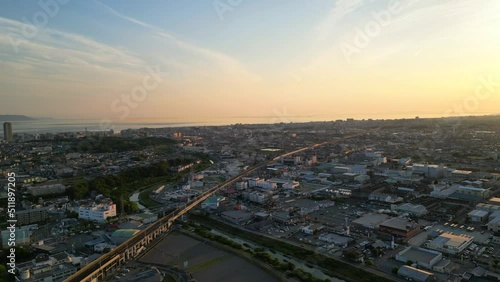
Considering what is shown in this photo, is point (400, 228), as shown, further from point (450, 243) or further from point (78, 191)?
point (78, 191)

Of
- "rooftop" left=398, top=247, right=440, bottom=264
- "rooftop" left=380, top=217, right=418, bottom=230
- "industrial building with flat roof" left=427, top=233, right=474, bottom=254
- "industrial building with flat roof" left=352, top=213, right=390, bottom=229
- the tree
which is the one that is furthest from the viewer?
the tree

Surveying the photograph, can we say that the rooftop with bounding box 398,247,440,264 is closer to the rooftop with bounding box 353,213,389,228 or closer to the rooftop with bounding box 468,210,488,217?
the rooftop with bounding box 353,213,389,228

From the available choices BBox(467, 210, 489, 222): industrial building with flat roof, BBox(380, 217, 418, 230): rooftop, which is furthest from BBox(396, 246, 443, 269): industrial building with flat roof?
BBox(467, 210, 489, 222): industrial building with flat roof

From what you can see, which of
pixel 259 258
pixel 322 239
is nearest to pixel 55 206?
pixel 259 258

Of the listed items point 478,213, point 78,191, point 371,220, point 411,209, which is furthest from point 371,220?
point 78,191

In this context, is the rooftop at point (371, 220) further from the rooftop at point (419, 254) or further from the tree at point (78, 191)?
the tree at point (78, 191)

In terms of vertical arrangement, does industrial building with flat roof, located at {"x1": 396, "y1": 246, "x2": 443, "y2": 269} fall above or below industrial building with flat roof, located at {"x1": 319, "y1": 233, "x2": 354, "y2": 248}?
above

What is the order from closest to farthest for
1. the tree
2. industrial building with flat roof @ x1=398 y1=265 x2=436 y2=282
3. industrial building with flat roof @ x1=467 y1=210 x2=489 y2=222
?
1. industrial building with flat roof @ x1=398 y1=265 x2=436 y2=282
2. industrial building with flat roof @ x1=467 y1=210 x2=489 y2=222
3. the tree

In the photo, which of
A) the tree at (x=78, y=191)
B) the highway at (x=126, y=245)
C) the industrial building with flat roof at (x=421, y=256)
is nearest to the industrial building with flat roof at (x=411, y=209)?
the industrial building with flat roof at (x=421, y=256)
